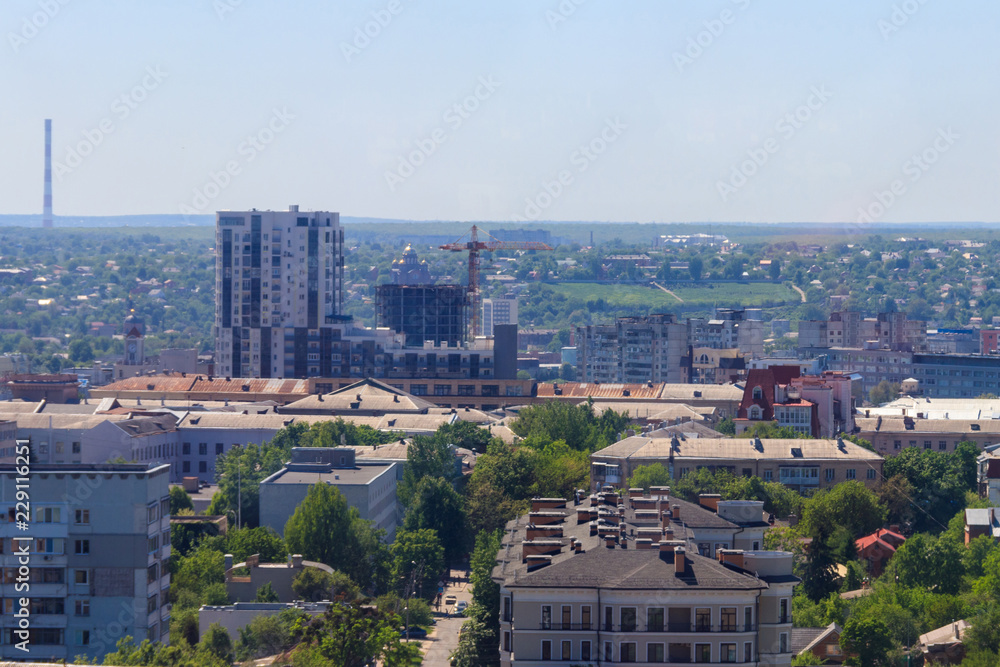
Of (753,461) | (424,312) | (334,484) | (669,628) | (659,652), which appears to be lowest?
(753,461)

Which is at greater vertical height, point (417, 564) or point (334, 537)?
point (334, 537)

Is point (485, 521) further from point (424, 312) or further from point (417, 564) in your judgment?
point (424, 312)

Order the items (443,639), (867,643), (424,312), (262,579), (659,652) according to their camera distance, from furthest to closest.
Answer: (424,312) → (443,639) → (262,579) → (867,643) → (659,652)

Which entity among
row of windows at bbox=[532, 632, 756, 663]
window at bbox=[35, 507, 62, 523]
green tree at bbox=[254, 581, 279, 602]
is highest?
window at bbox=[35, 507, 62, 523]

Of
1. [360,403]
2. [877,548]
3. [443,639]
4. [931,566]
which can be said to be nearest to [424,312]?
[360,403]

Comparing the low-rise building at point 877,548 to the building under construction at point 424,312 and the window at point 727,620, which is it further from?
the building under construction at point 424,312

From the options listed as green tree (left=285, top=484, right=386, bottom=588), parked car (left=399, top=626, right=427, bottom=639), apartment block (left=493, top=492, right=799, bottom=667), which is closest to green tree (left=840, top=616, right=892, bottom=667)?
apartment block (left=493, top=492, right=799, bottom=667)

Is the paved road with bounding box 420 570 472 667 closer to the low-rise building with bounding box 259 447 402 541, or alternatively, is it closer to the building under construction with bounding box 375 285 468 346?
the low-rise building with bounding box 259 447 402 541
